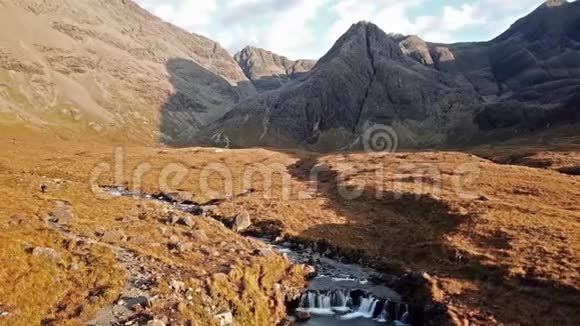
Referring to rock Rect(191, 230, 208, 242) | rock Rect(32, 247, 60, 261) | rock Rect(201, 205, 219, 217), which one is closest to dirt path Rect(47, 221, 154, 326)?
rock Rect(32, 247, 60, 261)

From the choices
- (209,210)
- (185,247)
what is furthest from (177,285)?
(209,210)

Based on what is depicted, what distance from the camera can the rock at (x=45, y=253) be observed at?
34.3 meters

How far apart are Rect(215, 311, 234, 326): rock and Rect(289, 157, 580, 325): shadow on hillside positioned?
14.4m

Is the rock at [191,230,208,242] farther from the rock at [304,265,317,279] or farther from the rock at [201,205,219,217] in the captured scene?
the rock at [201,205,219,217]

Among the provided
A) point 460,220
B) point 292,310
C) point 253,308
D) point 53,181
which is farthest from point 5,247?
point 460,220

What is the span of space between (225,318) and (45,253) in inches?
539

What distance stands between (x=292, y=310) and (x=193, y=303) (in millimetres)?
10335

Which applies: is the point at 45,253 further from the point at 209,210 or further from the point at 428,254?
the point at 209,210

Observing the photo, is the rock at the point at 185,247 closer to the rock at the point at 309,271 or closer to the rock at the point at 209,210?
the rock at the point at 309,271

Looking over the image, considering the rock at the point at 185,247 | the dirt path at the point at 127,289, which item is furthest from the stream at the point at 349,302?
the dirt path at the point at 127,289

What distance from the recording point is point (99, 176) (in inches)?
3868

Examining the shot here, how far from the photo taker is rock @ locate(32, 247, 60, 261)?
34.3m

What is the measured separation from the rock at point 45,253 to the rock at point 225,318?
489 inches

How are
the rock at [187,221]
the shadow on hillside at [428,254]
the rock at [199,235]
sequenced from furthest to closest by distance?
1. the rock at [187,221]
2. the rock at [199,235]
3. the shadow on hillside at [428,254]
